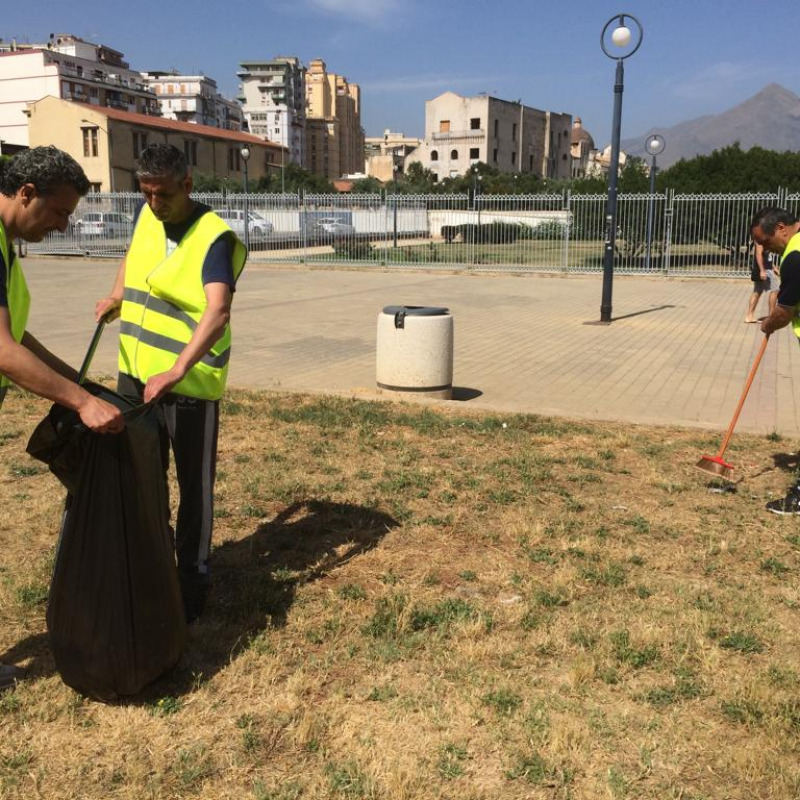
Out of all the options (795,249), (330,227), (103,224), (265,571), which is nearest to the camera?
(265,571)

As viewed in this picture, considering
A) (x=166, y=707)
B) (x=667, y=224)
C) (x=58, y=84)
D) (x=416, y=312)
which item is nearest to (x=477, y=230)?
(x=667, y=224)

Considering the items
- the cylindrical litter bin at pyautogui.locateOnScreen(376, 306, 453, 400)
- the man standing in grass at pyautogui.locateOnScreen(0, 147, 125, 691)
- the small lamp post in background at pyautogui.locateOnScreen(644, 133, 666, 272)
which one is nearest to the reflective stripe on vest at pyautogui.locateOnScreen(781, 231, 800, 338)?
the cylindrical litter bin at pyautogui.locateOnScreen(376, 306, 453, 400)

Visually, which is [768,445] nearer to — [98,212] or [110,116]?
[98,212]

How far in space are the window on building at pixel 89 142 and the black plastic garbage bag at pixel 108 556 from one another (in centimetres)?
6622

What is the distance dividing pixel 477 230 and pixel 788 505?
74.6 feet

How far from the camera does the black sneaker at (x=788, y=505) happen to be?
4598 mm

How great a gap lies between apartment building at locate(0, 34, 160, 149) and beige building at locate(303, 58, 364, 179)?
1587 inches

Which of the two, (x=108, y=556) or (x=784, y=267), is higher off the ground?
(x=784, y=267)

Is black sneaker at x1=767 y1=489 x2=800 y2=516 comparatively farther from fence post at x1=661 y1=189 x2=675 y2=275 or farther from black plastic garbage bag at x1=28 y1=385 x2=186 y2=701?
fence post at x1=661 y1=189 x2=675 y2=275

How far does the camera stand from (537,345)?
35.0ft

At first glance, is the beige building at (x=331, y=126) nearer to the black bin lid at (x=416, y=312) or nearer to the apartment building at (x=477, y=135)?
the apartment building at (x=477, y=135)

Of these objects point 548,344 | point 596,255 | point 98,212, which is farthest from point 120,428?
point 98,212

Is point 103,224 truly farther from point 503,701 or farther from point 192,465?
point 503,701

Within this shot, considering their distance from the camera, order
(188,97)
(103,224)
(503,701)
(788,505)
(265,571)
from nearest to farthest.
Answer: (503,701) < (265,571) < (788,505) < (103,224) < (188,97)
